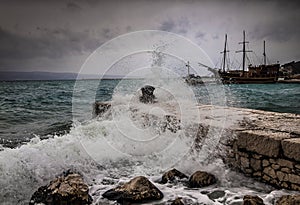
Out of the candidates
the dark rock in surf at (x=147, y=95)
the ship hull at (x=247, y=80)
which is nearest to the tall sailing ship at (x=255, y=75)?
the ship hull at (x=247, y=80)

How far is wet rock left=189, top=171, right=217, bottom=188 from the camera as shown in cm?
421

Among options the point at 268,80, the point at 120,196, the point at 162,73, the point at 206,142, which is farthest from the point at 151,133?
the point at 268,80

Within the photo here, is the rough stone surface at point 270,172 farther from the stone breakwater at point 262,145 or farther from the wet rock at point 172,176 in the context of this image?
the wet rock at point 172,176

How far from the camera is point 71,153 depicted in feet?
17.5

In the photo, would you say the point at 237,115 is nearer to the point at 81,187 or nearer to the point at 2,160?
the point at 81,187

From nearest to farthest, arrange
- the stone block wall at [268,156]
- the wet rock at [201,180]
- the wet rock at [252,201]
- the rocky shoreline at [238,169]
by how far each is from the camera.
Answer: the wet rock at [252,201] → the rocky shoreline at [238,169] → the stone block wall at [268,156] → the wet rock at [201,180]

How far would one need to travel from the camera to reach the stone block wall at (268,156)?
149 inches

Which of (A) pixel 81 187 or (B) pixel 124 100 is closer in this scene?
(A) pixel 81 187

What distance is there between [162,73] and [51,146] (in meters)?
6.07

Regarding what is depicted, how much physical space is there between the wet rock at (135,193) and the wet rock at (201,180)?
2.21 ft

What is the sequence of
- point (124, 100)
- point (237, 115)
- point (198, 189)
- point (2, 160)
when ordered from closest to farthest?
1. point (198, 189)
2. point (2, 160)
3. point (237, 115)
4. point (124, 100)

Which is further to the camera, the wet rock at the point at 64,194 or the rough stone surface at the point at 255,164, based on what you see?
the rough stone surface at the point at 255,164

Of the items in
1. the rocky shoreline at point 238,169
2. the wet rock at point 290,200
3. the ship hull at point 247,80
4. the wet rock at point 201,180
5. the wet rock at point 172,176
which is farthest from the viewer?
the ship hull at point 247,80

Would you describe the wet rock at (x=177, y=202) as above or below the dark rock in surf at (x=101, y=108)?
below
